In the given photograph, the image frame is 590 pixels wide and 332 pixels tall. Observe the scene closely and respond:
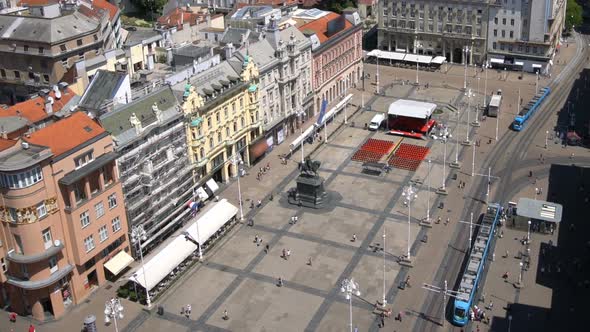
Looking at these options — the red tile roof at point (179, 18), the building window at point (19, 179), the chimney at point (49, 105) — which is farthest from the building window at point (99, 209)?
the red tile roof at point (179, 18)

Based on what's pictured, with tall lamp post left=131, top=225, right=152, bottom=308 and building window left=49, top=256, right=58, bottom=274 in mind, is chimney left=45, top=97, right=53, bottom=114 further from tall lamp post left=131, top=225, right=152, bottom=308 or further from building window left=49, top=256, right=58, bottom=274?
building window left=49, top=256, right=58, bottom=274

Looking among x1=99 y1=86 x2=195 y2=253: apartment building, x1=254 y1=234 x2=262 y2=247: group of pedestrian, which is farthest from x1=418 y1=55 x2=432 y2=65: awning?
x1=254 y1=234 x2=262 y2=247: group of pedestrian

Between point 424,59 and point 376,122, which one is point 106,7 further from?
point 424,59

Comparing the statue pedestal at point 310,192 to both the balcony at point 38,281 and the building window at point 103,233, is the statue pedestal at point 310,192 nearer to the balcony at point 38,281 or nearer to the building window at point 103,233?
the building window at point 103,233

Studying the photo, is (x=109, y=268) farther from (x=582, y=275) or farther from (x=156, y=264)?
(x=582, y=275)

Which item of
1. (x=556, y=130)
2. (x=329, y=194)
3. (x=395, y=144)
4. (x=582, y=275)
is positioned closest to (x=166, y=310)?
(x=329, y=194)

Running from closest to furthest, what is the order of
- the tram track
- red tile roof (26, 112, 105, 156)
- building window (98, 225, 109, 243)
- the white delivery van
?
red tile roof (26, 112, 105, 156) → the tram track → building window (98, 225, 109, 243) → the white delivery van
